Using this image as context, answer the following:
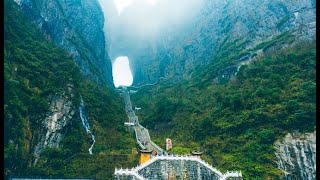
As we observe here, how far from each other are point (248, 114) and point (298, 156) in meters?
6.79

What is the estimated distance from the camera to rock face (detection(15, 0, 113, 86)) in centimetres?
4972

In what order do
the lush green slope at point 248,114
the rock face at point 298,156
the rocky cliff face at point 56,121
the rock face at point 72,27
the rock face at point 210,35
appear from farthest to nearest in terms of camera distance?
1. the rock face at point 210,35
2. the rock face at point 72,27
3. the rocky cliff face at point 56,121
4. the lush green slope at point 248,114
5. the rock face at point 298,156

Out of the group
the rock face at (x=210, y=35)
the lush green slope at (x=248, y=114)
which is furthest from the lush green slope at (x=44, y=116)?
the rock face at (x=210, y=35)

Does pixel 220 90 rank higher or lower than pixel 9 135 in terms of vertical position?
higher

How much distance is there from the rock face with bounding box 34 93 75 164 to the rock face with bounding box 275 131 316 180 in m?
16.6

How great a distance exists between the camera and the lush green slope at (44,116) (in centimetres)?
2495

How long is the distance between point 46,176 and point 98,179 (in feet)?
10.9

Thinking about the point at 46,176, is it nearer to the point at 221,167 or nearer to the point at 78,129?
the point at 78,129

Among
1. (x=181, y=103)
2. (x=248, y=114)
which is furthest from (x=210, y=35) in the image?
(x=248, y=114)

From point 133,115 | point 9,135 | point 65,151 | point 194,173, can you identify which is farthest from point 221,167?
point 133,115

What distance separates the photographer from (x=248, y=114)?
108 ft

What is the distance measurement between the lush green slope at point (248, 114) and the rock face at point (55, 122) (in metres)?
9.23

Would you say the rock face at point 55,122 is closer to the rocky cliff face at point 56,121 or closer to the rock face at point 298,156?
the rocky cliff face at point 56,121

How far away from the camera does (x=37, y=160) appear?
27.3 meters
